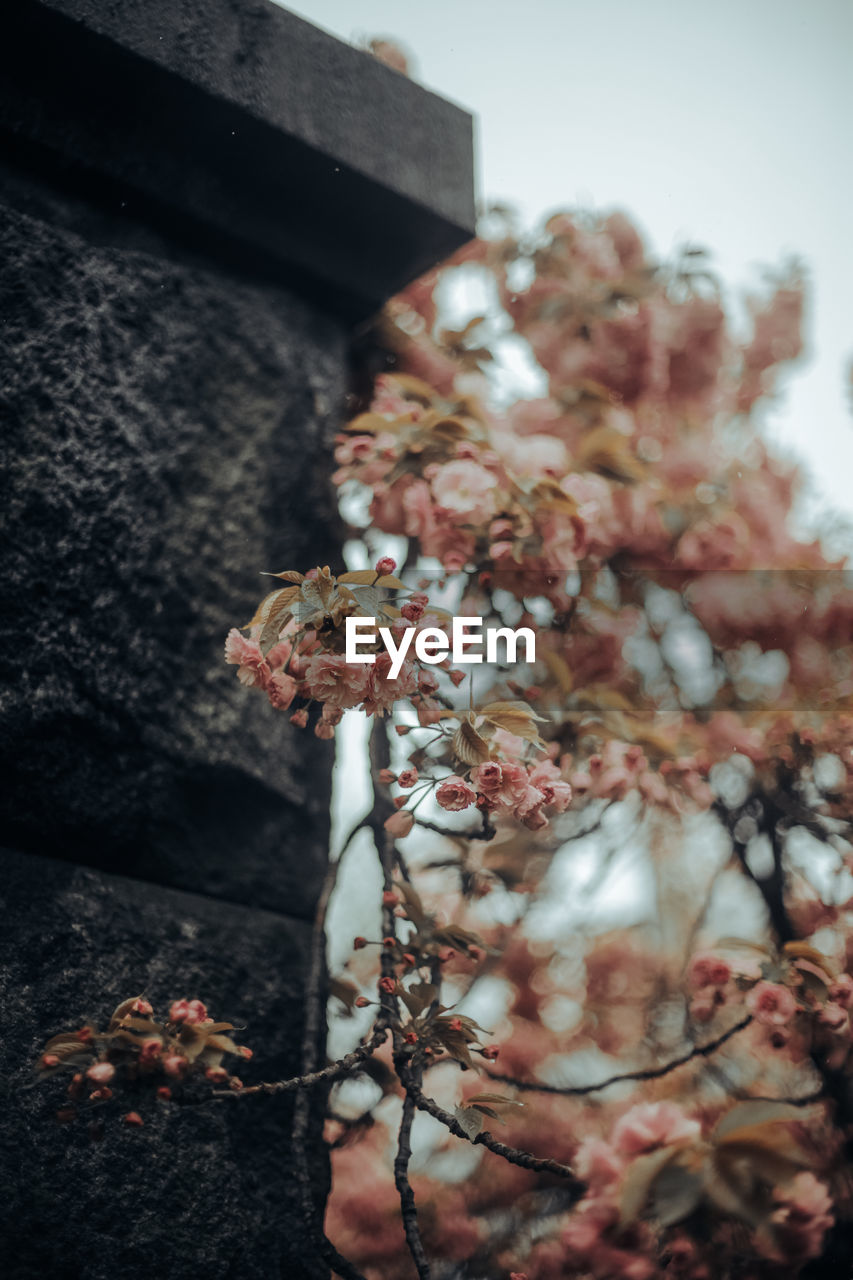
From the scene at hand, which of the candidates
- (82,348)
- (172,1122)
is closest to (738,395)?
(82,348)

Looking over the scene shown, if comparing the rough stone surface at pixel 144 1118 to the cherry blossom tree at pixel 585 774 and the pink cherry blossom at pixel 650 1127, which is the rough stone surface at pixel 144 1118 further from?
the pink cherry blossom at pixel 650 1127

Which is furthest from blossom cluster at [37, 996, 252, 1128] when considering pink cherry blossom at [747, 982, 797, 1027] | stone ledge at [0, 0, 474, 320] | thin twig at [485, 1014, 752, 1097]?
stone ledge at [0, 0, 474, 320]

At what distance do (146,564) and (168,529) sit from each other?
6 cm

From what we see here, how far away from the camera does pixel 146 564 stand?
3.06 ft

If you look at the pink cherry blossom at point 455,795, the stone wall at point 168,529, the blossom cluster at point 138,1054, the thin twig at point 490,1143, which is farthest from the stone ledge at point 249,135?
the thin twig at point 490,1143

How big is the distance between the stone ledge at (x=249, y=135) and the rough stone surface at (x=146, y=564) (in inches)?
4.3

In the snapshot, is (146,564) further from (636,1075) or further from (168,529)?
(636,1075)

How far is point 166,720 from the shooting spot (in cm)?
91

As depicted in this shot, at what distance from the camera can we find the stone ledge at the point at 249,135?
37.4 inches

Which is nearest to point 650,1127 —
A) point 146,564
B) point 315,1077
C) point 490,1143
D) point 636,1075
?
point 636,1075

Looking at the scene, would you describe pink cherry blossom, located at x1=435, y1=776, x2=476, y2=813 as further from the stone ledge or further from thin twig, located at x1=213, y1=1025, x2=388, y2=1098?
the stone ledge

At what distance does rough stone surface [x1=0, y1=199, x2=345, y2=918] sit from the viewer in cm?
84

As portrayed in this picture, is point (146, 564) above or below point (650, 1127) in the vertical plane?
above

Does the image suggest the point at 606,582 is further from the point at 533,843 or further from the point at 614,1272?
the point at 614,1272
